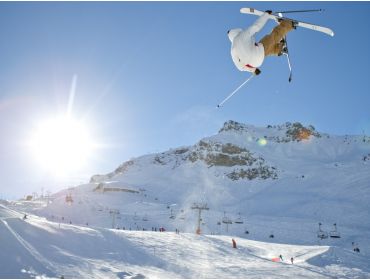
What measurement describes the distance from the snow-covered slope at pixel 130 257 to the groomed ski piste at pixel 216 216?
70mm

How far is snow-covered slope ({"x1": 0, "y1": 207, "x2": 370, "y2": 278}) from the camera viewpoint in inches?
627

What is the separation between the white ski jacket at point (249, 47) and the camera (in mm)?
5461

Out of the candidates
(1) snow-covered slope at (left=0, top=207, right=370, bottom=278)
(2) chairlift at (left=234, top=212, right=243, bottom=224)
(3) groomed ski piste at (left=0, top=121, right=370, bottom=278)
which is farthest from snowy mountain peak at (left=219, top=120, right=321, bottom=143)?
(1) snow-covered slope at (left=0, top=207, right=370, bottom=278)

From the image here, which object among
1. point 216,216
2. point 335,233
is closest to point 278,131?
point 216,216

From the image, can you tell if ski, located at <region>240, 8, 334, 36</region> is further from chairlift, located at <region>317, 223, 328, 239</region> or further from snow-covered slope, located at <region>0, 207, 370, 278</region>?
chairlift, located at <region>317, 223, 328, 239</region>

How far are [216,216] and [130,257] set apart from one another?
46.4 meters

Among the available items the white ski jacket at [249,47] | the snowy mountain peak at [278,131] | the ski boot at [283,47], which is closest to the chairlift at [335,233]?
the ski boot at [283,47]

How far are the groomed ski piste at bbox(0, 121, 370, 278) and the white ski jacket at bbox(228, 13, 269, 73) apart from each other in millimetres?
11365

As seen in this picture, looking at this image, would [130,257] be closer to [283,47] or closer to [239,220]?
[283,47]

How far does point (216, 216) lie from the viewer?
65812mm

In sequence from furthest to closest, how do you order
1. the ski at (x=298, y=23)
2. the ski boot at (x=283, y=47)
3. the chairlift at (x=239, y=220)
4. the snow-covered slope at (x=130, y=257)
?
the chairlift at (x=239, y=220)
the snow-covered slope at (x=130, y=257)
the ski boot at (x=283, y=47)
the ski at (x=298, y=23)

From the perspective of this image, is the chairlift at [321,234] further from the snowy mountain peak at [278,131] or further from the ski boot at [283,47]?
the snowy mountain peak at [278,131]

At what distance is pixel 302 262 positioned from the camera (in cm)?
2614

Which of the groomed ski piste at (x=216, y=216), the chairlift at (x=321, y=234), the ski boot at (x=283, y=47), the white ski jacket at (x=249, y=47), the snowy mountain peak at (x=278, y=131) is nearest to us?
the white ski jacket at (x=249, y=47)
